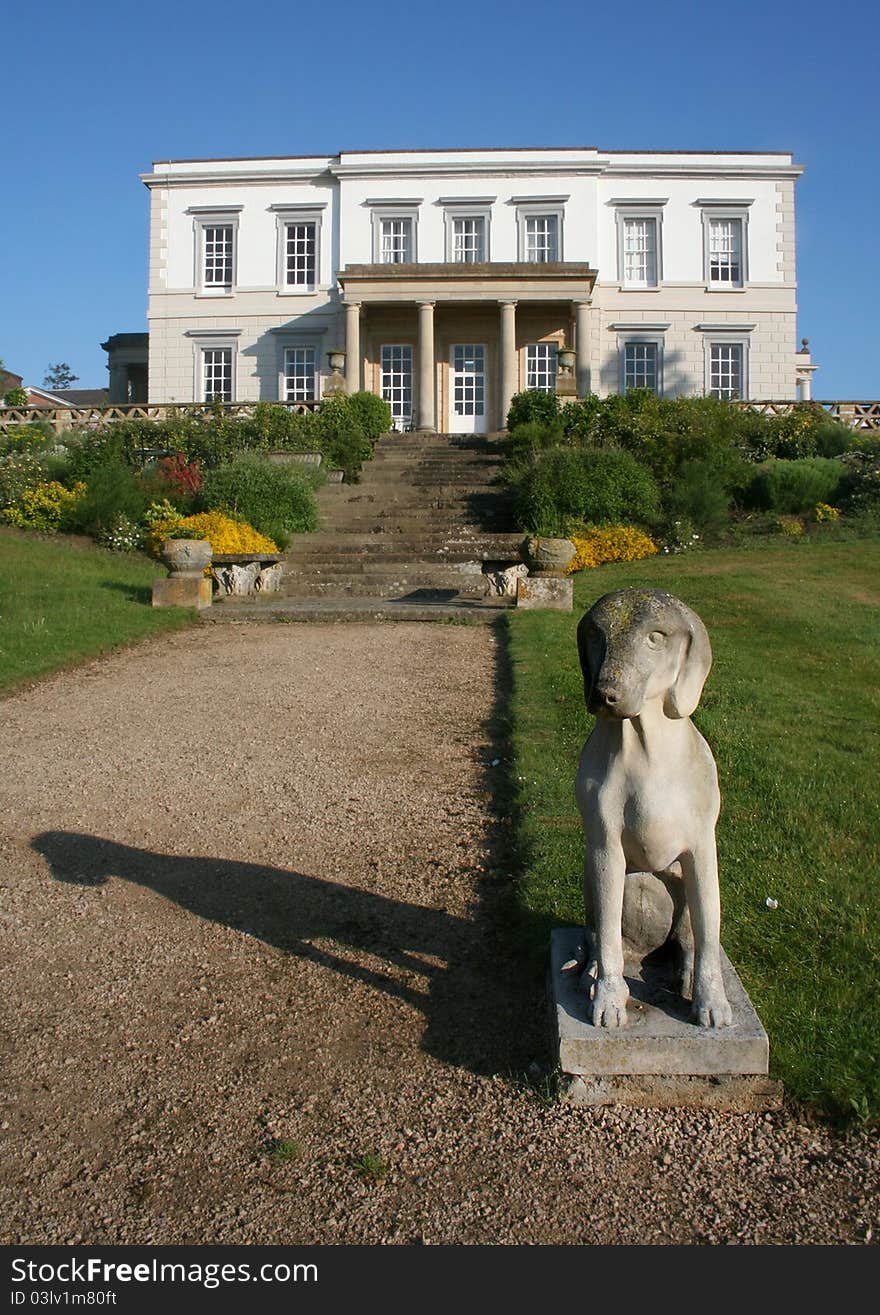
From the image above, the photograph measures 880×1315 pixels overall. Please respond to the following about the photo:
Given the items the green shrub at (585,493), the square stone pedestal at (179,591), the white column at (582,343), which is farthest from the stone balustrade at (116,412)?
the square stone pedestal at (179,591)

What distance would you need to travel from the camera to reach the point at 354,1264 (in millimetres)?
2203

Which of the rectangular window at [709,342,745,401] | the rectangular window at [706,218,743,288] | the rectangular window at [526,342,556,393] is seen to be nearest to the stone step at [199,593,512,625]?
the rectangular window at [526,342,556,393]

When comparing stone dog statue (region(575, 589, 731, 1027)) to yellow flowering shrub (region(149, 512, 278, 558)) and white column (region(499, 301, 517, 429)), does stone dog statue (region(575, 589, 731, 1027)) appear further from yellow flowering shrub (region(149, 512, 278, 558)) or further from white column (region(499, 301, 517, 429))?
white column (region(499, 301, 517, 429))

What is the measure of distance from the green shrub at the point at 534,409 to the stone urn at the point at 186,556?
408 inches

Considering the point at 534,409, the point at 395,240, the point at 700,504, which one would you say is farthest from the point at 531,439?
the point at 395,240

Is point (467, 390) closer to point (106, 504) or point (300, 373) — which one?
point (300, 373)

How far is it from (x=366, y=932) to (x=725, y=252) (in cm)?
3022

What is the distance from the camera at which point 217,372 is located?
100 feet

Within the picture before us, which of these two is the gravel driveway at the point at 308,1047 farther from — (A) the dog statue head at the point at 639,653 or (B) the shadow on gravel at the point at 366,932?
(A) the dog statue head at the point at 639,653

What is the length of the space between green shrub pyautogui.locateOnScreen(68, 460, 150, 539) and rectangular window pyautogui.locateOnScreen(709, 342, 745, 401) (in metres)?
18.2

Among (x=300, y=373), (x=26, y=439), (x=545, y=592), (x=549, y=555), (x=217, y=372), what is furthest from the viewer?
(x=217, y=372)

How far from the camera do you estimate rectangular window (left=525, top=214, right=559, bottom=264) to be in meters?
29.4

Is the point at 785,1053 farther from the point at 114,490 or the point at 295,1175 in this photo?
the point at 114,490

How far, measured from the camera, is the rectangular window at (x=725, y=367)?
29688mm
